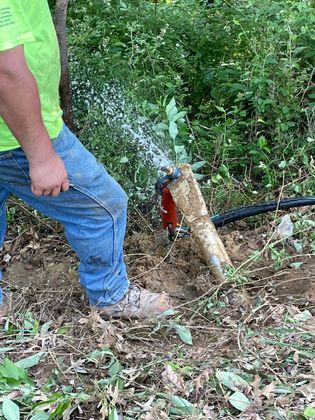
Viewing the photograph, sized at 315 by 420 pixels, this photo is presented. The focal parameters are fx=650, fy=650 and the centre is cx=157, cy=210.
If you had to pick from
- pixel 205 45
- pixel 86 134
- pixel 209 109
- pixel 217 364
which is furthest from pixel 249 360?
pixel 205 45

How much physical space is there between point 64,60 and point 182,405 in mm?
1692

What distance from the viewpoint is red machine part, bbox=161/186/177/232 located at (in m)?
2.68

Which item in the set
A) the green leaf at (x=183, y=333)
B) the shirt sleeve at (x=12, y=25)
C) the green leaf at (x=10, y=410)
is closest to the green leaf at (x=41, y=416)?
the green leaf at (x=10, y=410)

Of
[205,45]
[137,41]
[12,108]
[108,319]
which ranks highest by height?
[12,108]

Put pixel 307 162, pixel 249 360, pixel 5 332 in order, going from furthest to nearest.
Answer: pixel 307 162
pixel 5 332
pixel 249 360

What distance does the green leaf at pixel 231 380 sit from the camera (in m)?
1.93

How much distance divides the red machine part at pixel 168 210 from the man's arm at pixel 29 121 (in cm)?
72

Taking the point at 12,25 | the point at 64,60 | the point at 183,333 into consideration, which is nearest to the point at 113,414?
the point at 183,333

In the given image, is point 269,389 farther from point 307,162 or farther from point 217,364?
point 307,162

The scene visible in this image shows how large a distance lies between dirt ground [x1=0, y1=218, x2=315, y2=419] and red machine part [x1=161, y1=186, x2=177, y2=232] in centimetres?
11

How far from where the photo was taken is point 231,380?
6.41ft

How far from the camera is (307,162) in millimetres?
2996

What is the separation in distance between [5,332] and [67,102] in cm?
117

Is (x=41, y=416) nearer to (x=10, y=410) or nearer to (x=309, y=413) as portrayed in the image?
(x=10, y=410)
